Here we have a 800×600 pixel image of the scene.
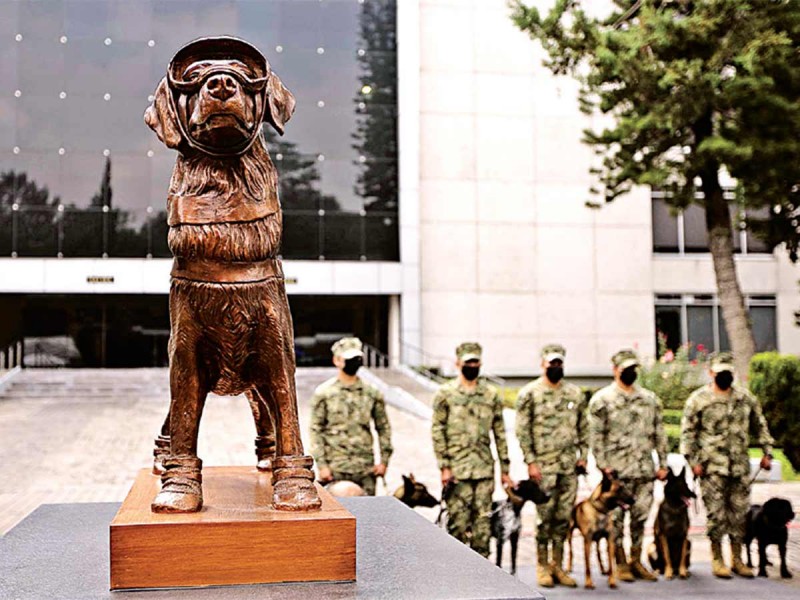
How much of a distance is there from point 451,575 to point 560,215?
2147cm

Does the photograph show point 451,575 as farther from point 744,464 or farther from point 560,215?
point 560,215

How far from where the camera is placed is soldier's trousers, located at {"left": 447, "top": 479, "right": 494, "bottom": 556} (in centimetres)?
700

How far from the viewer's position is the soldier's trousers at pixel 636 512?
7387mm

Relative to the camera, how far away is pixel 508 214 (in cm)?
2336

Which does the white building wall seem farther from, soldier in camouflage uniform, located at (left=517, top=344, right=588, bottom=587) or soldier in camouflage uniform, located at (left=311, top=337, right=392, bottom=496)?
soldier in camouflage uniform, located at (left=311, top=337, right=392, bottom=496)

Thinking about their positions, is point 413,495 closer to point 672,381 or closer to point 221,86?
point 221,86

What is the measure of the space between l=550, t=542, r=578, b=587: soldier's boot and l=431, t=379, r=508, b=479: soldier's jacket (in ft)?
2.67

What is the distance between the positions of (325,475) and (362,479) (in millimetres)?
467

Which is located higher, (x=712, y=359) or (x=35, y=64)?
(x=35, y=64)

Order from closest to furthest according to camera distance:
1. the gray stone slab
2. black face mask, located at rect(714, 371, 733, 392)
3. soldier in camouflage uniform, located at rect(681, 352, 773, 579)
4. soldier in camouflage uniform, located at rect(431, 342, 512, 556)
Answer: the gray stone slab → soldier in camouflage uniform, located at rect(431, 342, 512, 556) → soldier in camouflage uniform, located at rect(681, 352, 773, 579) → black face mask, located at rect(714, 371, 733, 392)

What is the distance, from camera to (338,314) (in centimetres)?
2378

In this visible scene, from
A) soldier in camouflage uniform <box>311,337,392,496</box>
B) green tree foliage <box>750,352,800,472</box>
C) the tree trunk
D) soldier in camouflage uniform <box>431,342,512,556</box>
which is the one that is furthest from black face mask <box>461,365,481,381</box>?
the tree trunk

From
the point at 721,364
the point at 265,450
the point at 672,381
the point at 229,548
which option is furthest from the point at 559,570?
the point at 672,381

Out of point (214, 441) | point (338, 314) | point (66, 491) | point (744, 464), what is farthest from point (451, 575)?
point (338, 314)
